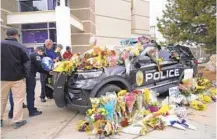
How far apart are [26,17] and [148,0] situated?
23.8 metres

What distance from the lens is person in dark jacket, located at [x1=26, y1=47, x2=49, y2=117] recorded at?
17.7 ft

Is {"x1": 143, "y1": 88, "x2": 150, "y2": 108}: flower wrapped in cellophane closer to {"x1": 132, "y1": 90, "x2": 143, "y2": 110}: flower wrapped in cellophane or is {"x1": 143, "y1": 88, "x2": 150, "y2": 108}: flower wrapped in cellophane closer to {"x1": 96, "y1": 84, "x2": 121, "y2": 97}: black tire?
{"x1": 132, "y1": 90, "x2": 143, "y2": 110}: flower wrapped in cellophane

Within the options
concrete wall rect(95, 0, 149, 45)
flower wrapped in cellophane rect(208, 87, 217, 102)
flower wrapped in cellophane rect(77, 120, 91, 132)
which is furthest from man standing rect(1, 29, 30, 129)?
concrete wall rect(95, 0, 149, 45)

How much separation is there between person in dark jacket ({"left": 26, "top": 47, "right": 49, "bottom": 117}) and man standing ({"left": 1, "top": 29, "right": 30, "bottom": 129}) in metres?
0.64

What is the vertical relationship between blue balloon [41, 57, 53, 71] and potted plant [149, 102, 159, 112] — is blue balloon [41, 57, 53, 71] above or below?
above

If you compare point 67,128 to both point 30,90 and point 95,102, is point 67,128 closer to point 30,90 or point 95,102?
point 95,102

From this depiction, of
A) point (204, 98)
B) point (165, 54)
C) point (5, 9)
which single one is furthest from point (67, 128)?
point (5, 9)

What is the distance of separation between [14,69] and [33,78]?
935 millimetres

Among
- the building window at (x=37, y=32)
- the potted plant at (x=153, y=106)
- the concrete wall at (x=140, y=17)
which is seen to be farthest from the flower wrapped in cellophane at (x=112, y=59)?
the concrete wall at (x=140, y=17)

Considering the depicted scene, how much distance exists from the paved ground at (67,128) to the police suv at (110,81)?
0.41m

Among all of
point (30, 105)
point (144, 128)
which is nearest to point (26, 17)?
point (30, 105)

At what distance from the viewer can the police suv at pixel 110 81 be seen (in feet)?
16.2

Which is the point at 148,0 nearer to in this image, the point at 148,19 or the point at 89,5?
the point at 148,19

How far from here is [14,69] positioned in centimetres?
459
